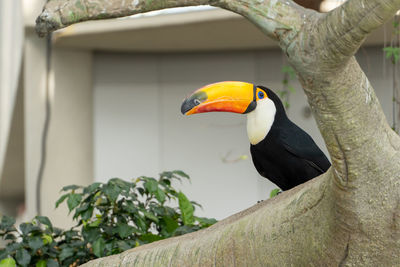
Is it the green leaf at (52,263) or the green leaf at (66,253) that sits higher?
the green leaf at (66,253)

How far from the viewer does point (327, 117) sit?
1.74m

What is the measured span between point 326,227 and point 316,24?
1.92 ft

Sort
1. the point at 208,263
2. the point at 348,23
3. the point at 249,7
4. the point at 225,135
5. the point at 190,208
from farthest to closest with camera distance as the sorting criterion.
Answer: the point at 225,135 < the point at 190,208 < the point at 208,263 < the point at 249,7 < the point at 348,23

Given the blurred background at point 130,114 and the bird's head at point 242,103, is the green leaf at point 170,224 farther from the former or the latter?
the blurred background at point 130,114

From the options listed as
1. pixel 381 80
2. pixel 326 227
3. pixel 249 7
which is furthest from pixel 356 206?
pixel 381 80

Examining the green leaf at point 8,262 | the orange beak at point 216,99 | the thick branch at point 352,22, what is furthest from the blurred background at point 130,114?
the thick branch at point 352,22

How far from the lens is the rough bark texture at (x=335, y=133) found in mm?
1625

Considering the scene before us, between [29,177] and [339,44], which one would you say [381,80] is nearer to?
[29,177]

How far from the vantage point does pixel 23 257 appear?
310 cm

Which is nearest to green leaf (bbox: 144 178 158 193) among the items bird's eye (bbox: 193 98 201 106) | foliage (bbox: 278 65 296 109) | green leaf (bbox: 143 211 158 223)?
green leaf (bbox: 143 211 158 223)

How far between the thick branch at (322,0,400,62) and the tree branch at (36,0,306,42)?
122 millimetres

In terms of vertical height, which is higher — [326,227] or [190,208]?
[326,227]

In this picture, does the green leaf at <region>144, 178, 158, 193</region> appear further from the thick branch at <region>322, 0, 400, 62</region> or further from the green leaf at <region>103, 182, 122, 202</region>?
the thick branch at <region>322, 0, 400, 62</region>

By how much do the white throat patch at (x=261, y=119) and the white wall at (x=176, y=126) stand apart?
3.63 m
